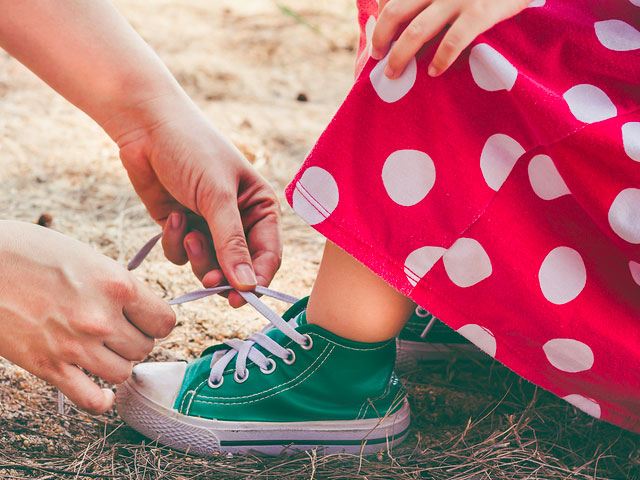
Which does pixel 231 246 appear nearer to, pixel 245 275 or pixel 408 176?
pixel 245 275

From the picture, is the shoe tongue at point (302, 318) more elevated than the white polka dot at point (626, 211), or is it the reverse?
the white polka dot at point (626, 211)

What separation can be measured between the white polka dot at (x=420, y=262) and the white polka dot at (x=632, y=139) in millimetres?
272

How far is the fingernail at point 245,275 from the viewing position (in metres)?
1.06

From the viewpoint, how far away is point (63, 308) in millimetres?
824

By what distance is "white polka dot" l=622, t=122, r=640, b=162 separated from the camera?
797mm

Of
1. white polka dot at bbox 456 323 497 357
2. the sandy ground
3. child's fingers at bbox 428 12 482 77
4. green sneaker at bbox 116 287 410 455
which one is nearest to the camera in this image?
child's fingers at bbox 428 12 482 77

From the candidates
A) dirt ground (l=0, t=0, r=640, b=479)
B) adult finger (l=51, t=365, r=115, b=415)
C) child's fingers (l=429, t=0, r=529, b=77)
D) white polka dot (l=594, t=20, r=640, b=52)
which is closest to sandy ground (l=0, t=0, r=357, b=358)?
dirt ground (l=0, t=0, r=640, b=479)

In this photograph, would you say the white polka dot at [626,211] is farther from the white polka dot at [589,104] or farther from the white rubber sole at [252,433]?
the white rubber sole at [252,433]

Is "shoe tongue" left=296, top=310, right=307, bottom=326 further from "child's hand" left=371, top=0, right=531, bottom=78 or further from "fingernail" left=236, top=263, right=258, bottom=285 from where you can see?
"child's hand" left=371, top=0, right=531, bottom=78

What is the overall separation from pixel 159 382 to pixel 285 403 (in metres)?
0.22

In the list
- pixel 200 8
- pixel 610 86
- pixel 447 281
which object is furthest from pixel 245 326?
pixel 200 8

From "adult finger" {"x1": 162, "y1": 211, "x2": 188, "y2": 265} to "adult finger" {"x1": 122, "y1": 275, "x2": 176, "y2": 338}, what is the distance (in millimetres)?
328

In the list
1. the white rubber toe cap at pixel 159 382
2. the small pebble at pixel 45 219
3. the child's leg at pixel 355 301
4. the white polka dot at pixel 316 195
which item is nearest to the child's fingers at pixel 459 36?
the white polka dot at pixel 316 195

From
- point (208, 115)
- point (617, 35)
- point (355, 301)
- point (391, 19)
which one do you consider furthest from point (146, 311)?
point (208, 115)
